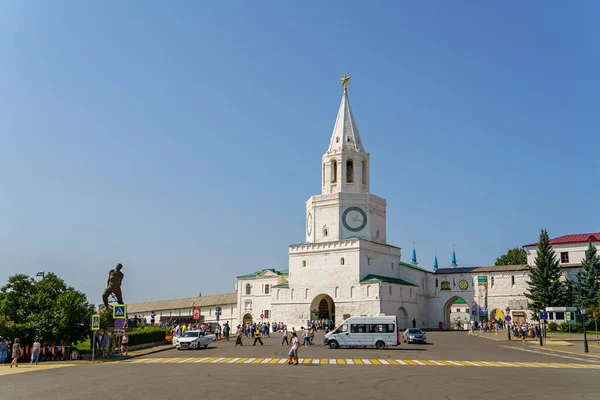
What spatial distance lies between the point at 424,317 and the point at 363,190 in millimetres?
17753

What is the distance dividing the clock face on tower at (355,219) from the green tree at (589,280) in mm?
23252

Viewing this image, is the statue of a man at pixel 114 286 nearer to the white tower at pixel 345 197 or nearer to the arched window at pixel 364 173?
the white tower at pixel 345 197

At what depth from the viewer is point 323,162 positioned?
7038 centimetres

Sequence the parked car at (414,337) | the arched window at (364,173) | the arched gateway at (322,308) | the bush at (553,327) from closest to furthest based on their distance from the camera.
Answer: the parked car at (414,337), the bush at (553,327), the arched gateway at (322,308), the arched window at (364,173)

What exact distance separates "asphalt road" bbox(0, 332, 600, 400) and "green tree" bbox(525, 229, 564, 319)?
3491cm

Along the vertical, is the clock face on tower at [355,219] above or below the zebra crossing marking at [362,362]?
above

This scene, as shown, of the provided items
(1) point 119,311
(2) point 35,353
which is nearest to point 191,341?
(1) point 119,311

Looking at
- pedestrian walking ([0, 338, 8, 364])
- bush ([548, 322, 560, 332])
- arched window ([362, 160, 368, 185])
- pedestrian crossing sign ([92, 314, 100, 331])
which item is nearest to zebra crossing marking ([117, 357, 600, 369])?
pedestrian crossing sign ([92, 314, 100, 331])

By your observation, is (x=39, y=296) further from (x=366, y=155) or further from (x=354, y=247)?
(x=366, y=155)

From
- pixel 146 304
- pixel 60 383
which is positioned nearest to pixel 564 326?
pixel 60 383

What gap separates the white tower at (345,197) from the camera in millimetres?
67688

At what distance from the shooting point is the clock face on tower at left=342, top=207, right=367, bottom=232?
67750 mm

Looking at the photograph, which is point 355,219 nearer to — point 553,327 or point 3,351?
point 553,327

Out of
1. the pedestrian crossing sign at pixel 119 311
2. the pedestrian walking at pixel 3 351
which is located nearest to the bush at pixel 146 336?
the pedestrian crossing sign at pixel 119 311
